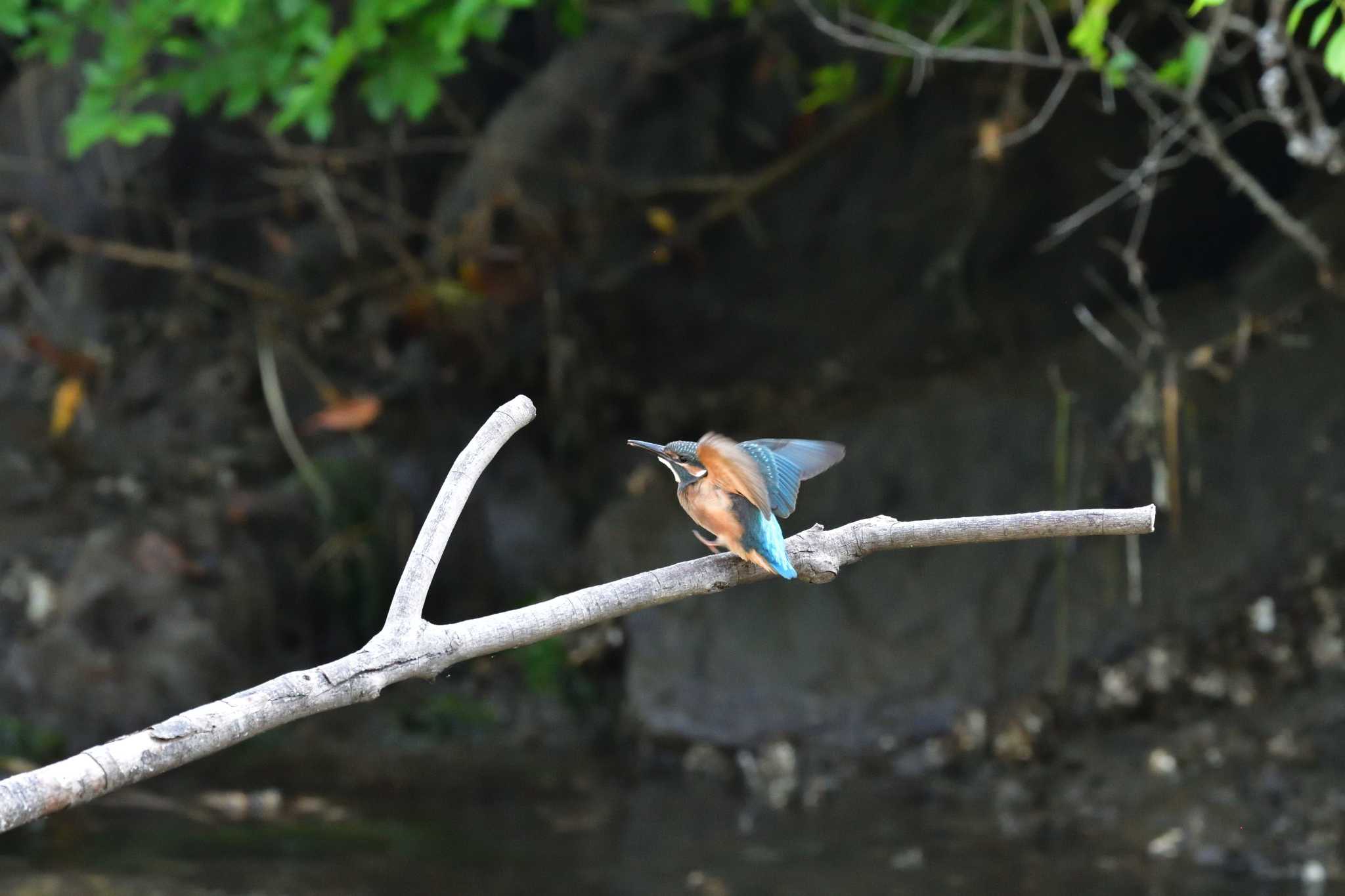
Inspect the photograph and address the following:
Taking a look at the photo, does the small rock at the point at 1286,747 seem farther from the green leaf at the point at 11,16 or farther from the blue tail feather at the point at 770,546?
the green leaf at the point at 11,16

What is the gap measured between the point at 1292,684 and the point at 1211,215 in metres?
1.98

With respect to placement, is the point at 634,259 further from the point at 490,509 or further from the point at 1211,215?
the point at 1211,215

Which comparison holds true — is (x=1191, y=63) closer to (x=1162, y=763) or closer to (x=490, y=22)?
(x=490, y=22)

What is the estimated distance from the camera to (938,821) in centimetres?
433

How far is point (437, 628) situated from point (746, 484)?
46 centimetres

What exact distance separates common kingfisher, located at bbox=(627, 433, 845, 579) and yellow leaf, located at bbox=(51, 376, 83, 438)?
13.0ft

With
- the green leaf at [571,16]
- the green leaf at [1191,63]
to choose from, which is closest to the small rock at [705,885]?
the green leaf at [1191,63]

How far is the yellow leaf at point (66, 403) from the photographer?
5281 mm

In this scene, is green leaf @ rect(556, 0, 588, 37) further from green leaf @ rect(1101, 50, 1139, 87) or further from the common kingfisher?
the common kingfisher

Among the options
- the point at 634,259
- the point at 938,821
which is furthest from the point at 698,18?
the point at 938,821

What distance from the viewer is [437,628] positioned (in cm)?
153

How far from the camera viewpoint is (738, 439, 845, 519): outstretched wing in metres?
1.96

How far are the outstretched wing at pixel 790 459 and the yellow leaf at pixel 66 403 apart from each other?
4.03 m

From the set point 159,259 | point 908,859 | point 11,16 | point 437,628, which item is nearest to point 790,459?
point 437,628
